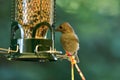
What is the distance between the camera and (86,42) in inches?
203

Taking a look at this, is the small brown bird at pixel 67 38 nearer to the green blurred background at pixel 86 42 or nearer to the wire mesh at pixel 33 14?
the wire mesh at pixel 33 14

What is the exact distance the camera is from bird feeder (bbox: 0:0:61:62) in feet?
9.45

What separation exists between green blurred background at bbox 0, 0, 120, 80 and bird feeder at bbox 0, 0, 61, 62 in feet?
5.78

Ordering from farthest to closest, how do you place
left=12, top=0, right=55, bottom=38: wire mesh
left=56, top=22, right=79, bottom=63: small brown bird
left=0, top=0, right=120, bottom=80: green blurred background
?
left=0, top=0, right=120, bottom=80: green blurred background, left=56, top=22, right=79, bottom=63: small brown bird, left=12, top=0, right=55, bottom=38: wire mesh

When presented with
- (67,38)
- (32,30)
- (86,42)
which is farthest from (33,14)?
(86,42)

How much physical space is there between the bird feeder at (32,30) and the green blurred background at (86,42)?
176cm

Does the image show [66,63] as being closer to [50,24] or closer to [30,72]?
[30,72]

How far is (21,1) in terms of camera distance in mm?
3125

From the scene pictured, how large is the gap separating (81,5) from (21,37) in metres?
2.21

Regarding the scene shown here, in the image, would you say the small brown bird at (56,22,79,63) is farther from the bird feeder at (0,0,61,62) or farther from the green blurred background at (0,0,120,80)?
the green blurred background at (0,0,120,80)

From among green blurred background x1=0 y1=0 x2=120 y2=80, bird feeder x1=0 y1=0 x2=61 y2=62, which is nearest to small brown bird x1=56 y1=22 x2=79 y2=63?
bird feeder x1=0 y1=0 x2=61 y2=62

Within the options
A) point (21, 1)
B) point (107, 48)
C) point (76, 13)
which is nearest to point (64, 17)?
point (76, 13)

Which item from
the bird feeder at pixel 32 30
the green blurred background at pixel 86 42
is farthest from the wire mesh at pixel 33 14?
the green blurred background at pixel 86 42

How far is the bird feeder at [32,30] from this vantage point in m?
2.88
